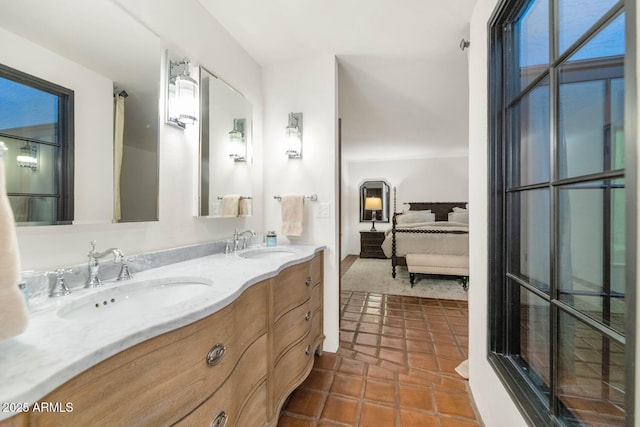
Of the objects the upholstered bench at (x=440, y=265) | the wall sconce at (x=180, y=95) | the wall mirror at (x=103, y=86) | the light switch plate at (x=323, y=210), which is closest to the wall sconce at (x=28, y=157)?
the wall mirror at (x=103, y=86)

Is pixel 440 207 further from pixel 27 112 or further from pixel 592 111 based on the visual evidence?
pixel 27 112

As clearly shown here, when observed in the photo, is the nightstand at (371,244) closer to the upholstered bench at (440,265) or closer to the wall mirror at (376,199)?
the wall mirror at (376,199)

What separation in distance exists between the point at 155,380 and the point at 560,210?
1293mm

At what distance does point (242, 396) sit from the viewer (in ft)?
3.21

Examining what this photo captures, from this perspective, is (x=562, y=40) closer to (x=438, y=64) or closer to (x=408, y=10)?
(x=408, y=10)

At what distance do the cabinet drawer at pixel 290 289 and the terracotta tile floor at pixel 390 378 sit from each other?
1.95 feet

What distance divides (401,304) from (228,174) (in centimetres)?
243

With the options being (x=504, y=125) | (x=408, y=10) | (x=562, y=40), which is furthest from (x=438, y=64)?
(x=562, y=40)

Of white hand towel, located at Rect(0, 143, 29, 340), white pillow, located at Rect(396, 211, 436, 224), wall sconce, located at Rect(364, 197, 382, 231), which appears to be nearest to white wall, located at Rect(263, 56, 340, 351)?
white hand towel, located at Rect(0, 143, 29, 340)

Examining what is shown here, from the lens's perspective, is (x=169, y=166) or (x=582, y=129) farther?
(x=169, y=166)

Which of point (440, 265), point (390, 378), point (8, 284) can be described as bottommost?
point (390, 378)

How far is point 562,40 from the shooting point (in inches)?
34.0

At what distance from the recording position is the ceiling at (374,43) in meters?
1.57

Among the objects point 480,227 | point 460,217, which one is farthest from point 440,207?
point 480,227
